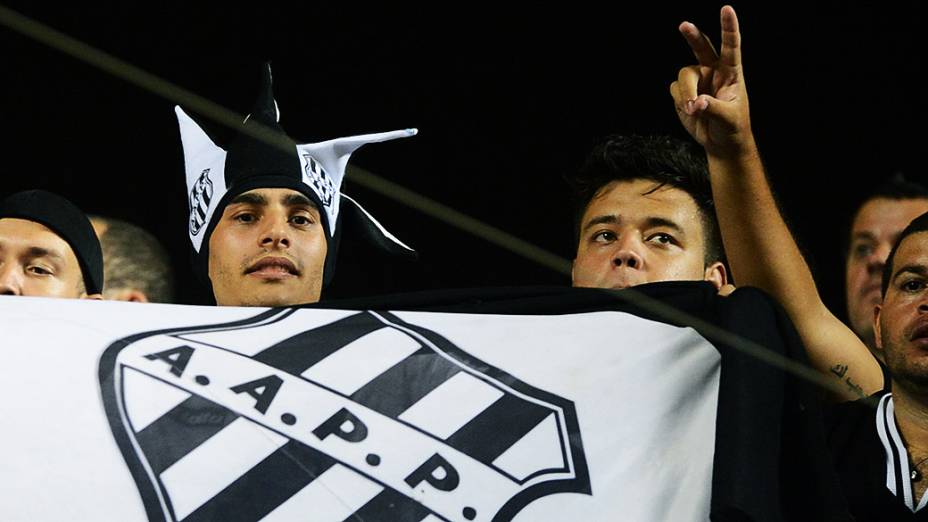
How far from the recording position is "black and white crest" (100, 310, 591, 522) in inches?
81.3

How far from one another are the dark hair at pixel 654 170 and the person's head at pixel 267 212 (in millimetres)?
402

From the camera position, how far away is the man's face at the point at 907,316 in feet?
7.55

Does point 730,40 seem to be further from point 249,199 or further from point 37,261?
point 37,261

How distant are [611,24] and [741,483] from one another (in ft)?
6.65

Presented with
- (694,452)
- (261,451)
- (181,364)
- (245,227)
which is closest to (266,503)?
(261,451)

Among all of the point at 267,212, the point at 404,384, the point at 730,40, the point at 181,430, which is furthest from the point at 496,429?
the point at 267,212

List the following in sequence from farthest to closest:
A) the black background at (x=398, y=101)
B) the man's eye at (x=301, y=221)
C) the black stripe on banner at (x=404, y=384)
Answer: the black background at (x=398, y=101)
the man's eye at (x=301, y=221)
the black stripe on banner at (x=404, y=384)

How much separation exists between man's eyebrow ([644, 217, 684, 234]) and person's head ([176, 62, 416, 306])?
0.59 metres

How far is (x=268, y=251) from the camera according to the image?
118 inches

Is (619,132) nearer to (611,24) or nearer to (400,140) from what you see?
(611,24)

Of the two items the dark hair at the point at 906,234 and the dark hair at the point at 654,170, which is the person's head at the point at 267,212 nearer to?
Answer: the dark hair at the point at 654,170

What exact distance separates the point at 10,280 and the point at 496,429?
1.15m

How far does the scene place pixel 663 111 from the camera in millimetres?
3828

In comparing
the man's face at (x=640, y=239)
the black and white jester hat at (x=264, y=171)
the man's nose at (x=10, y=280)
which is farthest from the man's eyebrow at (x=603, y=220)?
the man's nose at (x=10, y=280)
